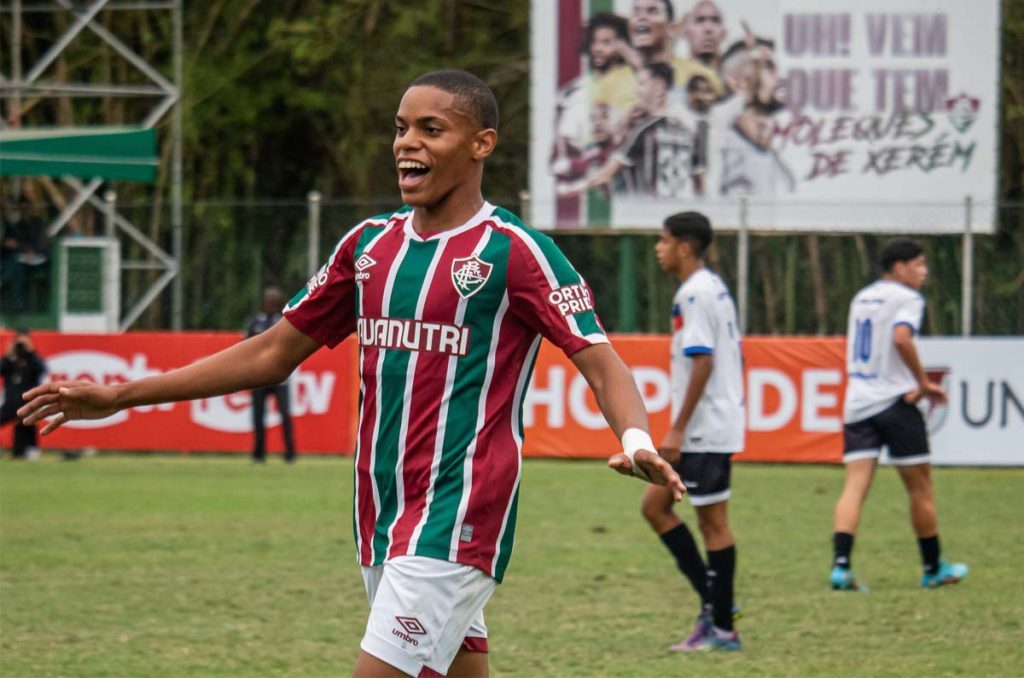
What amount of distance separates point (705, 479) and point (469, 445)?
4229 millimetres

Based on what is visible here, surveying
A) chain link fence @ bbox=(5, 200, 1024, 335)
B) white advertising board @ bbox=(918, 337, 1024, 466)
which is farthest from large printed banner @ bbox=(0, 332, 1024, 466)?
chain link fence @ bbox=(5, 200, 1024, 335)

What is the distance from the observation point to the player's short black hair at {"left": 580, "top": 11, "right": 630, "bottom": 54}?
2170 centimetres

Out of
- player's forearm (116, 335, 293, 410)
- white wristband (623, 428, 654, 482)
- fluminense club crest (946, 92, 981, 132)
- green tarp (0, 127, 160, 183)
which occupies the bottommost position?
white wristband (623, 428, 654, 482)

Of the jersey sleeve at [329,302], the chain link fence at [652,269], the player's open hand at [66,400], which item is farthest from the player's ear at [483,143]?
the chain link fence at [652,269]

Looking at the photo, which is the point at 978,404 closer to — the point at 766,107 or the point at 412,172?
the point at 766,107

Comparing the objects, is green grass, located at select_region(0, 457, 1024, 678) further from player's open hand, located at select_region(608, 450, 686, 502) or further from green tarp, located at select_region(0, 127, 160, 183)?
green tarp, located at select_region(0, 127, 160, 183)

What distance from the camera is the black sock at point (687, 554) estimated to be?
28.9 feet

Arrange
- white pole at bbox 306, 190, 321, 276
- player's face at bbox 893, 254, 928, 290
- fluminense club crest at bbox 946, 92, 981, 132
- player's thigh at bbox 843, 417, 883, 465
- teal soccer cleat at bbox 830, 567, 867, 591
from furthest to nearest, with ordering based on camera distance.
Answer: fluminense club crest at bbox 946, 92, 981, 132, white pole at bbox 306, 190, 321, 276, player's face at bbox 893, 254, 928, 290, player's thigh at bbox 843, 417, 883, 465, teal soccer cleat at bbox 830, 567, 867, 591

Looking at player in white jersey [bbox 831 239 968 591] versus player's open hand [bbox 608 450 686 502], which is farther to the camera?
player in white jersey [bbox 831 239 968 591]

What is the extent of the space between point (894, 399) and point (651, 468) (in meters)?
6.95

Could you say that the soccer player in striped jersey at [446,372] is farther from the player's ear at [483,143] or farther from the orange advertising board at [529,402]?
the orange advertising board at [529,402]

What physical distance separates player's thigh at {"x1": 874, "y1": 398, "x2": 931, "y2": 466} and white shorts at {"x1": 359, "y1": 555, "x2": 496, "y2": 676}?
6535mm

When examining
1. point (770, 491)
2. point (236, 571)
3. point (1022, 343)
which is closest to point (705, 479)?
point (236, 571)

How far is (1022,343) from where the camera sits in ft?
59.0
